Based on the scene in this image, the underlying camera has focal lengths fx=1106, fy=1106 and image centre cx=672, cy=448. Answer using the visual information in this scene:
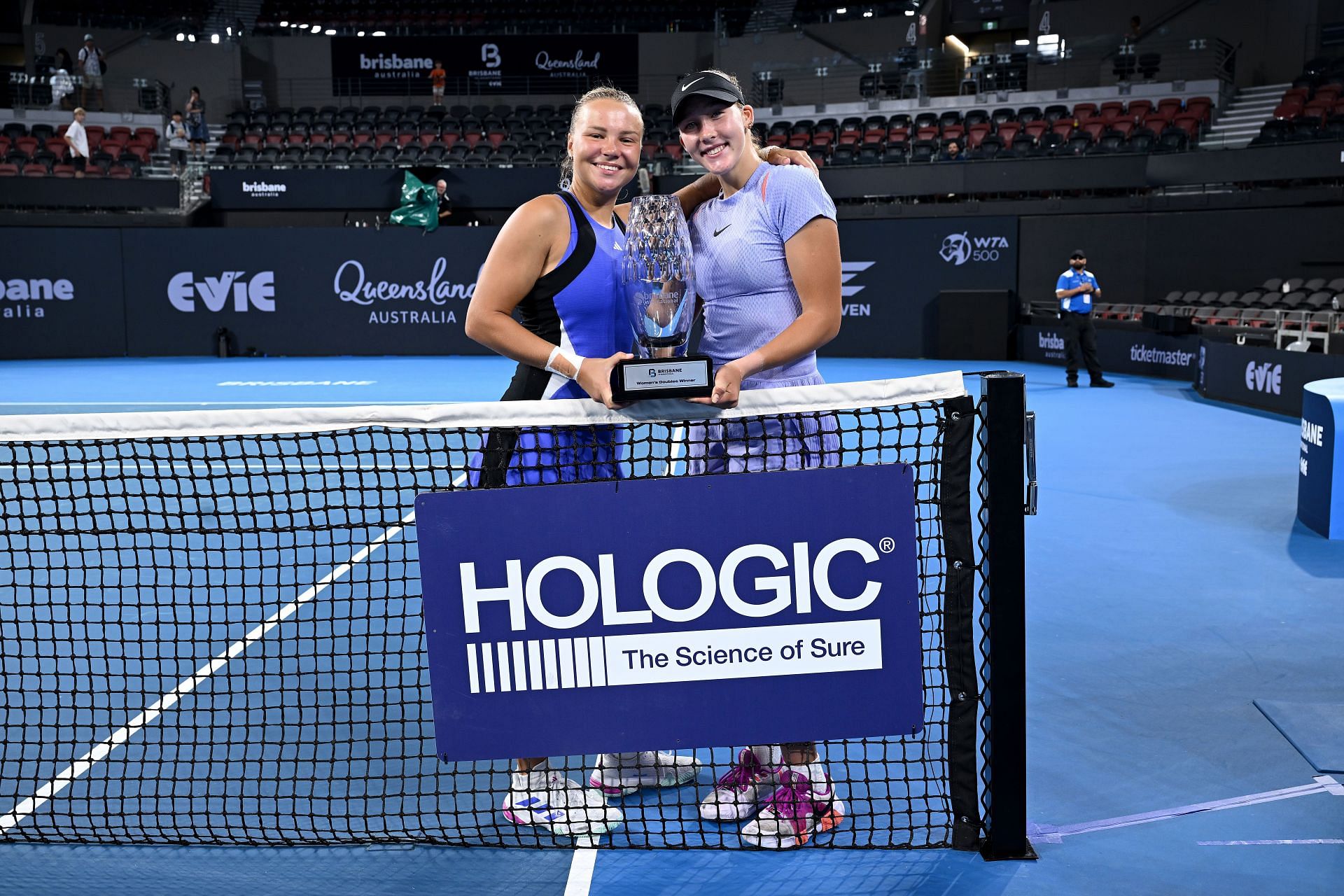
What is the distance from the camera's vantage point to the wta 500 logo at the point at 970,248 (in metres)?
19.1

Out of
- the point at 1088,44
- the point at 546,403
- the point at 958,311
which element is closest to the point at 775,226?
the point at 546,403

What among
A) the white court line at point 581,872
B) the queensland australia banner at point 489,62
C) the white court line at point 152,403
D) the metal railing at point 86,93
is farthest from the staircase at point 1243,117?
the metal railing at point 86,93

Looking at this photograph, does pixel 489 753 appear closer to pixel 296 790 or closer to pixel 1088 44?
pixel 296 790

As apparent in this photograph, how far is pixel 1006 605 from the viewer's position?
2.73 meters

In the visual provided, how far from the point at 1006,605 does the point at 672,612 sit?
0.82 m

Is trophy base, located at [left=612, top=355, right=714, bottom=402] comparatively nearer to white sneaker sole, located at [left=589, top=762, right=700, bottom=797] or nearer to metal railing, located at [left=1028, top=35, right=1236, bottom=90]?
white sneaker sole, located at [left=589, top=762, right=700, bottom=797]

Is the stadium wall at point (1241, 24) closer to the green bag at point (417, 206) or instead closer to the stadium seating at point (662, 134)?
the stadium seating at point (662, 134)

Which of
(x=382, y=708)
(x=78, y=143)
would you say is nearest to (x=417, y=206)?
(x=78, y=143)

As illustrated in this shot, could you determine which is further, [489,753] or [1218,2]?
[1218,2]

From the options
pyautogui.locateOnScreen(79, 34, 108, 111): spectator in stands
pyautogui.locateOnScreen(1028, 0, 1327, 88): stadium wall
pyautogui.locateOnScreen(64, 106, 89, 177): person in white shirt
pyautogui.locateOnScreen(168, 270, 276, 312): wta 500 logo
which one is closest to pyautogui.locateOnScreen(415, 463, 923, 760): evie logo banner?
pyautogui.locateOnScreen(168, 270, 276, 312): wta 500 logo

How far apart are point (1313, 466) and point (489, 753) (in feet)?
18.3

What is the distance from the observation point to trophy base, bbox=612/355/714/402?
8.04 ft

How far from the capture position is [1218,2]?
23.0 m

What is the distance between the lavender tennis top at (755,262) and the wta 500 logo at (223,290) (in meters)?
19.1
